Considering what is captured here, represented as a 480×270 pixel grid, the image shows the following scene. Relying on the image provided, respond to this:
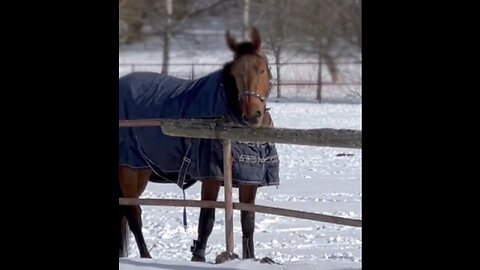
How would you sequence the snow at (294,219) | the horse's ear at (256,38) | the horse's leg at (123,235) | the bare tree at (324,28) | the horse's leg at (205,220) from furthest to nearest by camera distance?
the horse's leg at (123,235), the horse's leg at (205,220), the snow at (294,219), the horse's ear at (256,38), the bare tree at (324,28)

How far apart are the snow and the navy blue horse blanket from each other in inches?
11.3

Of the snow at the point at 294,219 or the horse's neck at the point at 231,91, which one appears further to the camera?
the horse's neck at the point at 231,91

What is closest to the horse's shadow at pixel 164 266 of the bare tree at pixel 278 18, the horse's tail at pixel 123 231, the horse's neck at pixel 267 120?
the horse's neck at pixel 267 120

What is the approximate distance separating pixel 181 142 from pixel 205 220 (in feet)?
1.52

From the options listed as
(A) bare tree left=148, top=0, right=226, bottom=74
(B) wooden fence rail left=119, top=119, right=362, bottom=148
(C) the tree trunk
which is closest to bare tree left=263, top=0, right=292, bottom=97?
(A) bare tree left=148, top=0, right=226, bottom=74

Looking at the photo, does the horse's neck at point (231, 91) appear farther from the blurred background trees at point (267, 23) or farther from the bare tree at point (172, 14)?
the bare tree at point (172, 14)

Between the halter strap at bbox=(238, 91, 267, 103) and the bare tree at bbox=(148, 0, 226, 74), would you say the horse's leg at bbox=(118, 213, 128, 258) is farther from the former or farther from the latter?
the bare tree at bbox=(148, 0, 226, 74)

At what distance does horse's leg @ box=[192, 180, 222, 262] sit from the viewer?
15.7 ft

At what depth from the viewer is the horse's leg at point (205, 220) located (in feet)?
15.7

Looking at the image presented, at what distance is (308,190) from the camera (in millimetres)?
7562
